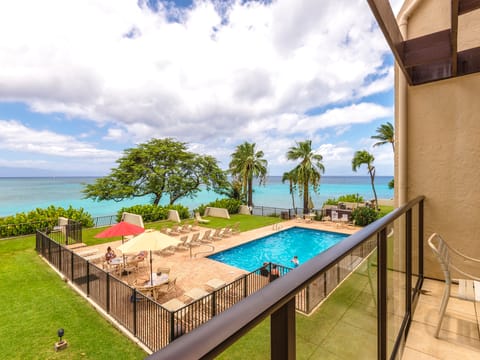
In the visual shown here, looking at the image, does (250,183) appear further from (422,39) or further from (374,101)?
(374,101)

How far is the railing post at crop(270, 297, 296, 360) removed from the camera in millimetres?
731

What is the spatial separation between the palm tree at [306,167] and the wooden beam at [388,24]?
715 inches

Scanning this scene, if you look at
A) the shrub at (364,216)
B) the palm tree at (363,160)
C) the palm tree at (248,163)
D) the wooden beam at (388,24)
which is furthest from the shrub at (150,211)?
the palm tree at (363,160)

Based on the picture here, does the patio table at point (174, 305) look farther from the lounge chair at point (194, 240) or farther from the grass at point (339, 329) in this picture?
the grass at point (339, 329)

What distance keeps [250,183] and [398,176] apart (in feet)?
63.5

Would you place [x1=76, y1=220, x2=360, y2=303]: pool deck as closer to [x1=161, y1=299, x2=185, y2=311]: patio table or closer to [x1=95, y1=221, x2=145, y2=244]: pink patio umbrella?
[x1=161, y1=299, x2=185, y2=311]: patio table

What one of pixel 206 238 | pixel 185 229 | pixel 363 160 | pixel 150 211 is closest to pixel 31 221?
pixel 150 211

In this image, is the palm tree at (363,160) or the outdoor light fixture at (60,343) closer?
the outdoor light fixture at (60,343)

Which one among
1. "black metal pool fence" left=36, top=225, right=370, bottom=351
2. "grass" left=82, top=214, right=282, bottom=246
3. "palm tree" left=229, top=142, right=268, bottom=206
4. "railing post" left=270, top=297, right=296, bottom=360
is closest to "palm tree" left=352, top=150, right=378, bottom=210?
"palm tree" left=229, top=142, right=268, bottom=206

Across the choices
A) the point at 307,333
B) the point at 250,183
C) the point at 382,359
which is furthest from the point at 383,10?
the point at 250,183

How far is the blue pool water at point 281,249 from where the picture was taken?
1125 centimetres

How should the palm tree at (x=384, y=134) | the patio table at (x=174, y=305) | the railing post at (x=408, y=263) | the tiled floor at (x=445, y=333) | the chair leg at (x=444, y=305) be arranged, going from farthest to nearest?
the palm tree at (x=384, y=134)
the patio table at (x=174, y=305)
the railing post at (x=408, y=263)
the chair leg at (x=444, y=305)
the tiled floor at (x=445, y=333)

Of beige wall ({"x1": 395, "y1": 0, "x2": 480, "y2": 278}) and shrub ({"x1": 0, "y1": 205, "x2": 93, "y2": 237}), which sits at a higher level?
beige wall ({"x1": 395, "y1": 0, "x2": 480, "y2": 278})

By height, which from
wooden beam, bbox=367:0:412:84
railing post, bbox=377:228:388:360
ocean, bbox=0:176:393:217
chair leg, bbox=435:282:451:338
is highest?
wooden beam, bbox=367:0:412:84
